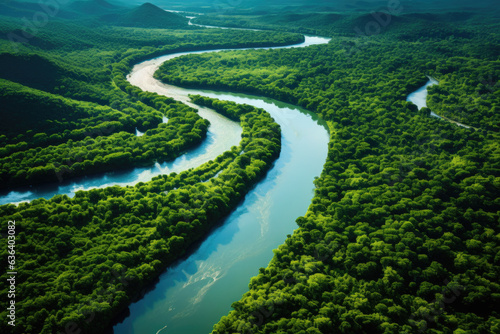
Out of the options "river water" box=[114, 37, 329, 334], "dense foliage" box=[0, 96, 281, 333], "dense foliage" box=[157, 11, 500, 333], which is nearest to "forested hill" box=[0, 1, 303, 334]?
"dense foliage" box=[0, 96, 281, 333]

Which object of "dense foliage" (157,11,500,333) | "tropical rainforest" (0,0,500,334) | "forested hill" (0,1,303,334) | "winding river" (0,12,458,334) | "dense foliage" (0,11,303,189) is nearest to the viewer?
"dense foliage" (157,11,500,333)

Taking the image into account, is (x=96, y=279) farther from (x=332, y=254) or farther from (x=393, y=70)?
(x=393, y=70)

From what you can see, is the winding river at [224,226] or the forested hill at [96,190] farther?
the winding river at [224,226]

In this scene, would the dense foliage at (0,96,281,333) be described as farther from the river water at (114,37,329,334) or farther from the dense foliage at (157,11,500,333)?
the dense foliage at (157,11,500,333)

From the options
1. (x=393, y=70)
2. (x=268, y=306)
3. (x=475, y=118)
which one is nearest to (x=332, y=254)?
(x=268, y=306)

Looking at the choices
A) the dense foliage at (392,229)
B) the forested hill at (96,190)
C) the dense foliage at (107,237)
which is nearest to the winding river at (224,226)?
the forested hill at (96,190)

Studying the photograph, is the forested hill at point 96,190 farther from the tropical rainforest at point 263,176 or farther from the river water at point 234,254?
the river water at point 234,254

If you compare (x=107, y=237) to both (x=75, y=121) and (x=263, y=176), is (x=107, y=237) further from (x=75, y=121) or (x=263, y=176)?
(x=75, y=121)
